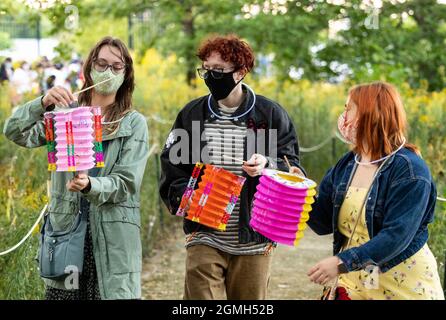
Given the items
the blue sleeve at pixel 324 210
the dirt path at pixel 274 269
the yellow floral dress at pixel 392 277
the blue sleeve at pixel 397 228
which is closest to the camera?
the blue sleeve at pixel 397 228

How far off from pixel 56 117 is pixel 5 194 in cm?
216

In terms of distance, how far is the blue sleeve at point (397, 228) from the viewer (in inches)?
126

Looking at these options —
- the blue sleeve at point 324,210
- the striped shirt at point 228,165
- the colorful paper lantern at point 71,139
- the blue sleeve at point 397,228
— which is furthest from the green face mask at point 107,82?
the blue sleeve at point 397,228

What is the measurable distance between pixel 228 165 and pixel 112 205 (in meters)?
0.59

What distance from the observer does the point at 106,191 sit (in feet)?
12.0

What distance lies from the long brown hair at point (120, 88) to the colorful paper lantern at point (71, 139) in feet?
1.17

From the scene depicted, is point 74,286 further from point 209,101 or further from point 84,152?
point 209,101

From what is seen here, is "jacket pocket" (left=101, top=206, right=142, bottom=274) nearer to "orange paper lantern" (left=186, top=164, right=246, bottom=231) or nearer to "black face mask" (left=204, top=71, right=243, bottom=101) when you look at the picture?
"orange paper lantern" (left=186, top=164, right=246, bottom=231)

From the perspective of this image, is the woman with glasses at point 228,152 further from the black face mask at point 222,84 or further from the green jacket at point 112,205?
the green jacket at point 112,205

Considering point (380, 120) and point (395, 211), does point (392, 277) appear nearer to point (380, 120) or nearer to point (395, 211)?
point (395, 211)

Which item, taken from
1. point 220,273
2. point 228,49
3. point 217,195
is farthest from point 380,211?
point 228,49

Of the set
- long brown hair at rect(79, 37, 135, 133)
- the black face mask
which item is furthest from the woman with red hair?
long brown hair at rect(79, 37, 135, 133)

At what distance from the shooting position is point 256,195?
144 inches

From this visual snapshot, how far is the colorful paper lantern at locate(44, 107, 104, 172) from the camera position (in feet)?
11.4
